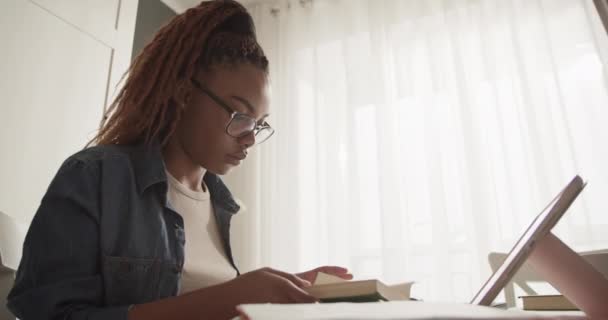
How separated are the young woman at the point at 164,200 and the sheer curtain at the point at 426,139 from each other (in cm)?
107

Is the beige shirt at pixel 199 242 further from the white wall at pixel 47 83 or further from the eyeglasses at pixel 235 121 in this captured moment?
the white wall at pixel 47 83

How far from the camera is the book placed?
58 centimetres

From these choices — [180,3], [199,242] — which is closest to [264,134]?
[199,242]

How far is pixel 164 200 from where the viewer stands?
2.51ft

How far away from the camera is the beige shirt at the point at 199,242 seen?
80cm

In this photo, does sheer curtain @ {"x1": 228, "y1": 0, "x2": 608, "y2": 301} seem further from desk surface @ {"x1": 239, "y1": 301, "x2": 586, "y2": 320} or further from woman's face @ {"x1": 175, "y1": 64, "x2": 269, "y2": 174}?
desk surface @ {"x1": 239, "y1": 301, "x2": 586, "y2": 320}

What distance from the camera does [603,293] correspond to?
420 mm

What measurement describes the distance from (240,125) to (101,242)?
0.38 metres

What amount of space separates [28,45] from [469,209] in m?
1.71

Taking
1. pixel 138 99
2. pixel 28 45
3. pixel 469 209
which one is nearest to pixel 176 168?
pixel 138 99

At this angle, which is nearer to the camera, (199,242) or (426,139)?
(199,242)

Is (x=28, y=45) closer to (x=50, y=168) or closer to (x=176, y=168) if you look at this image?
(x=50, y=168)

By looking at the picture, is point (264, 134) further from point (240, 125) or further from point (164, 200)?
point (164, 200)

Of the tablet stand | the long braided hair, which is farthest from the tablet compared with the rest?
the long braided hair
